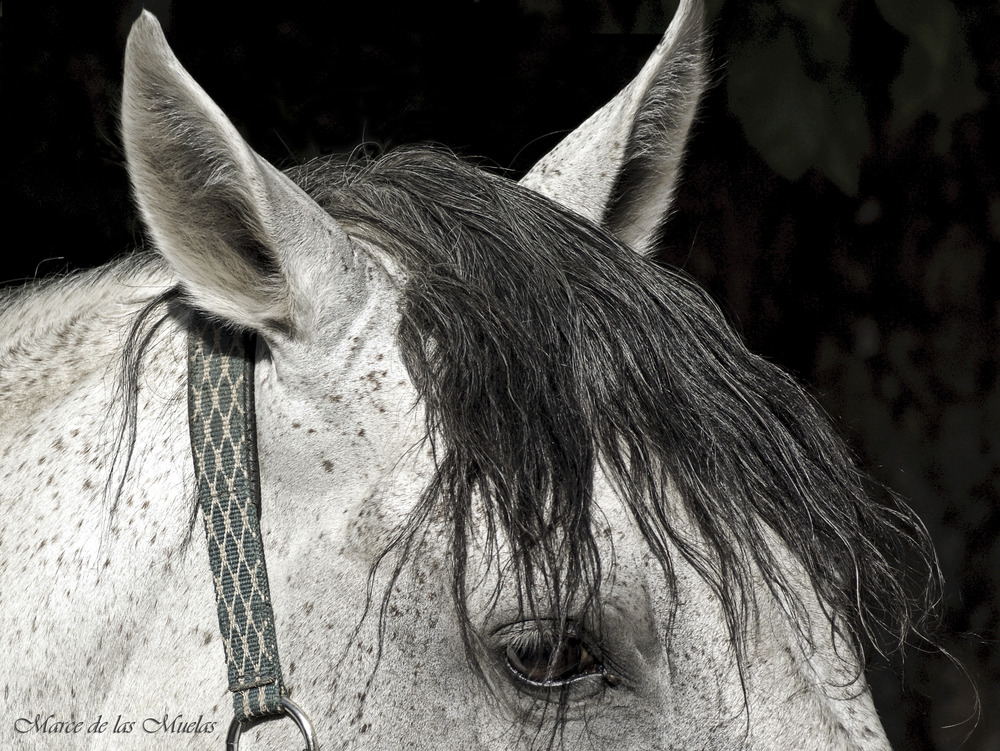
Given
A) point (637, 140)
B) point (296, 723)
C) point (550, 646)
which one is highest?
point (637, 140)

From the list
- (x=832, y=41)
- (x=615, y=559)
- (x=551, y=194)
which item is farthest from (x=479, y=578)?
(x=832, y=41)

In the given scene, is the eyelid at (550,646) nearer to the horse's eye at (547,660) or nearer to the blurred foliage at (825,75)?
the horse's eye at (547,660)

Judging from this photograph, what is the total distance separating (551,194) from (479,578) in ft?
2.30

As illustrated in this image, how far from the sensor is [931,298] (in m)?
2.84

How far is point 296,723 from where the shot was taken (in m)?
0.96

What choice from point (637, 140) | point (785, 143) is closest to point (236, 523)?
point (637, 140)

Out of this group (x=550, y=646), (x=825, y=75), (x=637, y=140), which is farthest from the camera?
(x=825, y=75)

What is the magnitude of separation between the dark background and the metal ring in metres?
2.16

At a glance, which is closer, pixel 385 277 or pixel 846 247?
pixel 385 277

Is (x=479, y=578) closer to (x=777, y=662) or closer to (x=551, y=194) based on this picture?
(x=777, y=662)

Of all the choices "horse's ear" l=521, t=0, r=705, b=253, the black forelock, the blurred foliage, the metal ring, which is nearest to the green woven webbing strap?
the metal ring

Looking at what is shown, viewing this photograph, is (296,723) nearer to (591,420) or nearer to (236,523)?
(236,523)

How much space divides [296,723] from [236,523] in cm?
23

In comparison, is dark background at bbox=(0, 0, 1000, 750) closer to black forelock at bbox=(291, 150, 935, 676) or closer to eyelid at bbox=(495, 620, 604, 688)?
black forelock at bbox=(291, 150, 935, 676)
